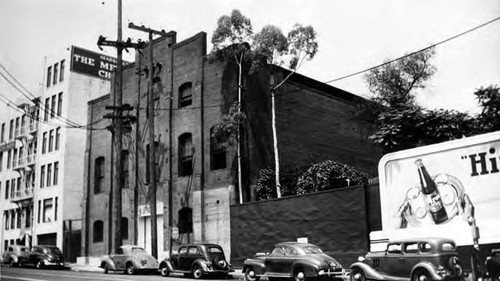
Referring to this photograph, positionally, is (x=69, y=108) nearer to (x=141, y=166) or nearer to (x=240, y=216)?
(x=141, y=166)

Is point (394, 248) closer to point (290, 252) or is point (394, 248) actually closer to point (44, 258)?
point (290, 252)

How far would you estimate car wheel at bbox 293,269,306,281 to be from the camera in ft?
63.1

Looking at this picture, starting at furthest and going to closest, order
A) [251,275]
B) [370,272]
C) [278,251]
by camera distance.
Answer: [251,275], [278,251], [370,272]

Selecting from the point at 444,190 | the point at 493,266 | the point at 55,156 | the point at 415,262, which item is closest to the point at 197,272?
the point at 415,262

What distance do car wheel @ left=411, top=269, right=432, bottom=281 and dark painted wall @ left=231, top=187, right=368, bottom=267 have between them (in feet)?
23.7

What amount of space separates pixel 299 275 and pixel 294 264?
1.57 ft

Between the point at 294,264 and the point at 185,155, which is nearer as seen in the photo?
the point at 294,264

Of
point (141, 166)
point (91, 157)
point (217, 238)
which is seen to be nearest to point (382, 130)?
point (217, 238)

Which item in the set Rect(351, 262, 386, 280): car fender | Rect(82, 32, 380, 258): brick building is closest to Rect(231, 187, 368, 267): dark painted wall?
Rect(82, 32, 380, 258): brick building

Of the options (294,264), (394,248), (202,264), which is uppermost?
(394,248)

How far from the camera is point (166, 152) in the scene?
1334 inches

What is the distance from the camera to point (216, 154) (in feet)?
102

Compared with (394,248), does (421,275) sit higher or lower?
lower

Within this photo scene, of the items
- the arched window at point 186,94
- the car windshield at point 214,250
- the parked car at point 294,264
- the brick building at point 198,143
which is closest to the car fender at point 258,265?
the parked car at point 294,264
